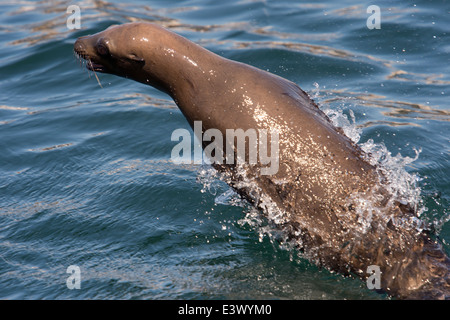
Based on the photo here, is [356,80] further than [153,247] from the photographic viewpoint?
Yes

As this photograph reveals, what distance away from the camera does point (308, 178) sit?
14.3ft

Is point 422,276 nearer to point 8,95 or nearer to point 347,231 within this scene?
point 347,231

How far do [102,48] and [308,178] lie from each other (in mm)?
1913

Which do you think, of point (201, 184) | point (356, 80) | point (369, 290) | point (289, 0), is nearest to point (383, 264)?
point (369, 290)

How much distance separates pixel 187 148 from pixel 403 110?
8.74ft

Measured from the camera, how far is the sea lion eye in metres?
4.87

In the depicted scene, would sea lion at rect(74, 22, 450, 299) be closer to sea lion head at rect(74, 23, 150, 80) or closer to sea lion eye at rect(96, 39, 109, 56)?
sea lion head at rect(74, 23, 150, 80)

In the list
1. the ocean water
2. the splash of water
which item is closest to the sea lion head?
the splash of water

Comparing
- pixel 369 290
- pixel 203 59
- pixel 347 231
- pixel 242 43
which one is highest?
pixel 242 43

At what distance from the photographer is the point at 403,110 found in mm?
7562

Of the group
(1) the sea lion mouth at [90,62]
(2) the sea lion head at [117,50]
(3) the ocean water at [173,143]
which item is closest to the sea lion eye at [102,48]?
(2) the sea lion head at [117,50]

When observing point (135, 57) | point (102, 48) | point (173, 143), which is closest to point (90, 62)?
point (102, 48)

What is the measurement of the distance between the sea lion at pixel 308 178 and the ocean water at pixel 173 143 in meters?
0.26

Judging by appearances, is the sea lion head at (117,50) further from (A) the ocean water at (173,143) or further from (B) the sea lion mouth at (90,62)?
(A) the ocean water at (173,143)
